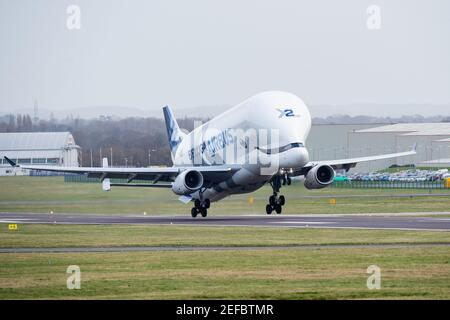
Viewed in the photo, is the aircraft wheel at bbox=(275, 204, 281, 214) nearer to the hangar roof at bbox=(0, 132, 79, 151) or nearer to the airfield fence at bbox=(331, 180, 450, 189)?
the hangar roof at bbox=(0, 132, 79, 151)

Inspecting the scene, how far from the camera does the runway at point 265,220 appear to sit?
4931 cm

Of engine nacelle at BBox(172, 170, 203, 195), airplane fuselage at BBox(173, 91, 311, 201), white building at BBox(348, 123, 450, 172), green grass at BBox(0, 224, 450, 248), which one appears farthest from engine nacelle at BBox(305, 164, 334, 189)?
white building at BBox(348, 123, 450, 172)

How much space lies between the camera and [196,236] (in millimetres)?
44656

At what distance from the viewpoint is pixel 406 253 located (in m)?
34.8

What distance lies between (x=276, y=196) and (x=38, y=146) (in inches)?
1766

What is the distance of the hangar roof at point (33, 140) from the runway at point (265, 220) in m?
29.2

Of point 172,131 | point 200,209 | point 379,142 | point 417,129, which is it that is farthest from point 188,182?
point 417,129

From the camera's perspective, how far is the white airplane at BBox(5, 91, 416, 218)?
56281mm

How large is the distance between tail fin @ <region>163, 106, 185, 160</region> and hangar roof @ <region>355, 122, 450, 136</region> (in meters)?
73.4

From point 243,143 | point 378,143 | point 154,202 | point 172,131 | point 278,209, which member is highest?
point 378,143

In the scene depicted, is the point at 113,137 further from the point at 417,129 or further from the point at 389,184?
the point at 417,129

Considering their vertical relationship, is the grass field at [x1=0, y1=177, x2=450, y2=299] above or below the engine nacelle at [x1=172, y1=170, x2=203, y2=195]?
below
